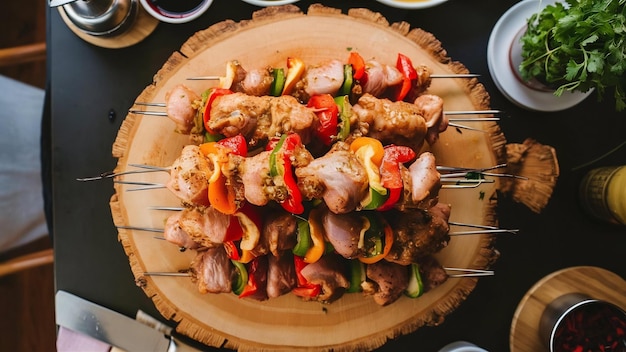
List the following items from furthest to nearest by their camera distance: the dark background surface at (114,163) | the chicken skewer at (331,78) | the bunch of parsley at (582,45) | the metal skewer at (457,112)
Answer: the dark background surface at (114,163)
the metal skewer at (457,112)
the chicken skewer at (331,78)
the bunch of parsley at (582,45)

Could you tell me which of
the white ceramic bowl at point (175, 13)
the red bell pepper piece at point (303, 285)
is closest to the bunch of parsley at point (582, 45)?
the red bell pepper piece at point (303, 285)

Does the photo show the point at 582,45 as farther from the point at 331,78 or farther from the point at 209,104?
the point at 209,104

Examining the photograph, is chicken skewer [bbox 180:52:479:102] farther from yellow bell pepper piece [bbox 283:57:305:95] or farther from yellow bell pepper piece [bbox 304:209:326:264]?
yellow bell pepper piece [bbox 304:209:326:264]

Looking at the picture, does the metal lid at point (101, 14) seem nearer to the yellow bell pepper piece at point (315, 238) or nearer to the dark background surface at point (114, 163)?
the dark background surface at point (114, 163)

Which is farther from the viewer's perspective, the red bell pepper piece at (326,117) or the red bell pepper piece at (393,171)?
the red bell pepper piece at (326,117)

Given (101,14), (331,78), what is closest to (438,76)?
(331,78)

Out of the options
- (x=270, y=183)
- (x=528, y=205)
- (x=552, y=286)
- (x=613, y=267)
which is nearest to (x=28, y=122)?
(x=270, y=183)

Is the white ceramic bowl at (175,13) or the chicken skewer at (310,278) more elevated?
the white ceramic bowl at (175,13)

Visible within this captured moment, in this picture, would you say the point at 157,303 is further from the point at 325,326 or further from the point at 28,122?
the point at 28,122
